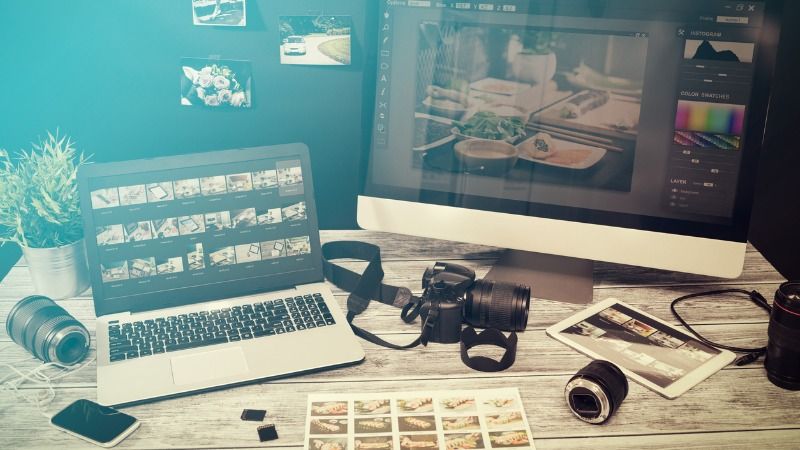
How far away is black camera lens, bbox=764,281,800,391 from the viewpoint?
100cm

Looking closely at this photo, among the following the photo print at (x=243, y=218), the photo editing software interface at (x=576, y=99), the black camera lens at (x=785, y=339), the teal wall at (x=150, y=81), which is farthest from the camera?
the teal wall at (x=150, y=81)

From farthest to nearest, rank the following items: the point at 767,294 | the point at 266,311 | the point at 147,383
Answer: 1. the point at 767,294
2. the point at 266,311
3. the point at 147,383

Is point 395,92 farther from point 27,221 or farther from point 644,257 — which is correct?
point 27,221

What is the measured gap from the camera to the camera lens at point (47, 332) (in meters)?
1.05

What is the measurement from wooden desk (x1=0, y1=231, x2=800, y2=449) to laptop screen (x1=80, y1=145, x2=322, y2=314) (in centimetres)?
12

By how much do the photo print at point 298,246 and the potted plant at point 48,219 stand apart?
36cm

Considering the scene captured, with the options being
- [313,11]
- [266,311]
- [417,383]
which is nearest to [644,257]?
[417,383]

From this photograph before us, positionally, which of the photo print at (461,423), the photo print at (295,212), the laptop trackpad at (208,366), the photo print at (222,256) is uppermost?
the photo print at (295,212)

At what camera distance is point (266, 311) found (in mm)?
1173

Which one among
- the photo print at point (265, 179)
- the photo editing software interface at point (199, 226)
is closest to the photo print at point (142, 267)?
the photo editing software interface at point (199, 226)

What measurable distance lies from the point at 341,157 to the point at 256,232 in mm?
326

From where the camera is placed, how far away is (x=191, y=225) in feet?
3.91

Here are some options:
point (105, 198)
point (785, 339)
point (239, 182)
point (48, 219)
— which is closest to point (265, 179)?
point (239, 182)

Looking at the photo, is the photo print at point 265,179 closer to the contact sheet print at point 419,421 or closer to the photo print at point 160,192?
the photo print at point 160,192
